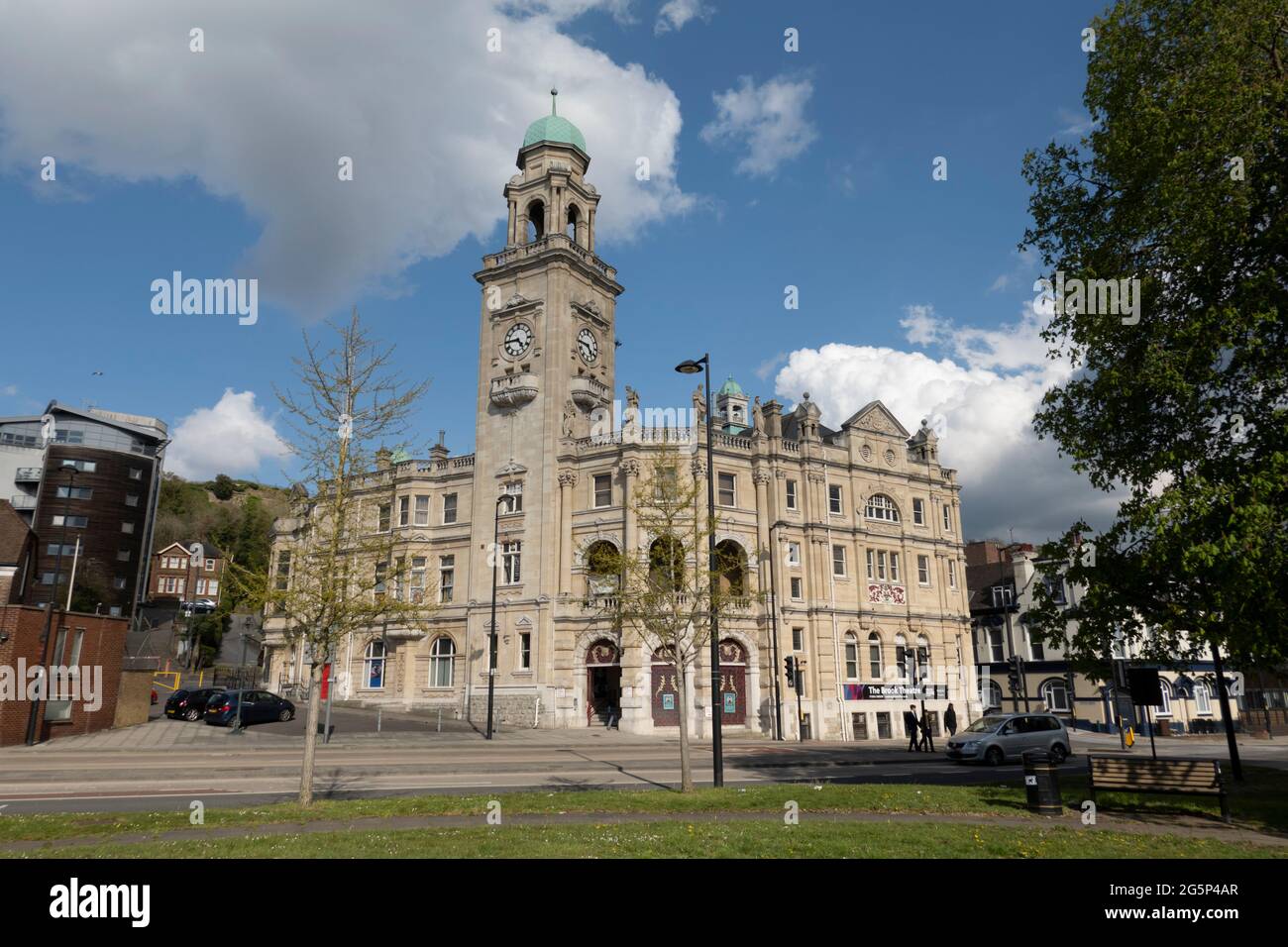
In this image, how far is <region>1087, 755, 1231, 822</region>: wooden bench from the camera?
13016 mm

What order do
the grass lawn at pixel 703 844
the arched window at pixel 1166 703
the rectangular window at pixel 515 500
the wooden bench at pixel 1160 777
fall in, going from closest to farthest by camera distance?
the grass lawn at pixel 703 844 → the wooden bench at pixel 1160 777 → the rectangular window at pixel 515 500 → the arched window at pixel 1166 703

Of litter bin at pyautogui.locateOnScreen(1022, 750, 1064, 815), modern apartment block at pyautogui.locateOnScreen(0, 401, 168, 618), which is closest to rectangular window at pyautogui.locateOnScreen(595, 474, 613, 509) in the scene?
litter bin at pyautogui.locateOnScreen(1022, 750, 1064, 815)

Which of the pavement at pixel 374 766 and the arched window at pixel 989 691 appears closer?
the pavement at pixel 374 766

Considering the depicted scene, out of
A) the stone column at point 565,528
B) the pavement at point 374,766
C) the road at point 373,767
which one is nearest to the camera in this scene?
the road at point 373,767

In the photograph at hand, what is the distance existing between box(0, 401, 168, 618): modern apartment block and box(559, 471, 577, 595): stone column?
57.4 metres

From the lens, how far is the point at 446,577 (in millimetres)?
49531

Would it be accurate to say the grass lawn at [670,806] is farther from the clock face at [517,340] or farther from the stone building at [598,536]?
the clock face at [517,340]

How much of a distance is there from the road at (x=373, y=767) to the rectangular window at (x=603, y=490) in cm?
1494

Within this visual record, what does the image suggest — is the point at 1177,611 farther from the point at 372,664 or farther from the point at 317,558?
the point at 372,664

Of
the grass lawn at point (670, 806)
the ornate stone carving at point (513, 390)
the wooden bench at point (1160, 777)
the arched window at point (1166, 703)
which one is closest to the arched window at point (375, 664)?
the ornate stone carving at point (513, 390)

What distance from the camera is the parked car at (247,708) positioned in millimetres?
33344

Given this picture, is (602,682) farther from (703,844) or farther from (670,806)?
(703,844)

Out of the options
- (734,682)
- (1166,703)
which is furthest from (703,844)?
(1166,703)
